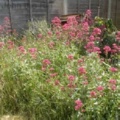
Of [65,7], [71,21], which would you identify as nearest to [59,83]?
[71,21]

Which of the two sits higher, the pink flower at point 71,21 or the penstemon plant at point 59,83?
the pink flower at point 71,21

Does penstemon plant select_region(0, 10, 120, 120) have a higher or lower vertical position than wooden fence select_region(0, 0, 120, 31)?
lower

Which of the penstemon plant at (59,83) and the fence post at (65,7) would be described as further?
the fence post at (65,7)

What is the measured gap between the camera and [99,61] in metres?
2.94

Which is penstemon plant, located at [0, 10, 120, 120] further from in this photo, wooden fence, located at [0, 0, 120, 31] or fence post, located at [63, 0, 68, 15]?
fence post, located at [63, 0, 68, 15]

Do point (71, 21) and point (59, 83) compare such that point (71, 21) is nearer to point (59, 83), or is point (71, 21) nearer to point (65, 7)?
point (59, 83)

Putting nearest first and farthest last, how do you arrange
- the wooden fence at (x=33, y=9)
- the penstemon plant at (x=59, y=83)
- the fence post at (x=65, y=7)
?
the penstemon plant at (x=59, y=83) → the wooden fence at (x=33, y=9) → the fence post at (x=65, y=7)

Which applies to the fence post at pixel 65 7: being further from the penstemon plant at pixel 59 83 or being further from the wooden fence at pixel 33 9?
the penstemon plant at pixel 59 83

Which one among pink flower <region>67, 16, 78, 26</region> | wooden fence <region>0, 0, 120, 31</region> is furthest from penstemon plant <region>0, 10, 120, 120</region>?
wooden fence <region>0, 0, 120, 31</region>

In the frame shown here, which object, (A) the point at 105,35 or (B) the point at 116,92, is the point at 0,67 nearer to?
(B) the point at 116,92

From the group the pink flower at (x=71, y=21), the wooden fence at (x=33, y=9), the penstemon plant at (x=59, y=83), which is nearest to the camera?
the penstemon plant at (x=59, y=83)

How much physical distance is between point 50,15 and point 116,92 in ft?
17.5

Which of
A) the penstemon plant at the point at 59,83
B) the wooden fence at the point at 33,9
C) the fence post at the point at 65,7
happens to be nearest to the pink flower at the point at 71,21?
the penstemon plant at the point at 59,83

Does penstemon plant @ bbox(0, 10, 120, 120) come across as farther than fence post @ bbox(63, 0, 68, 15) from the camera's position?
No
